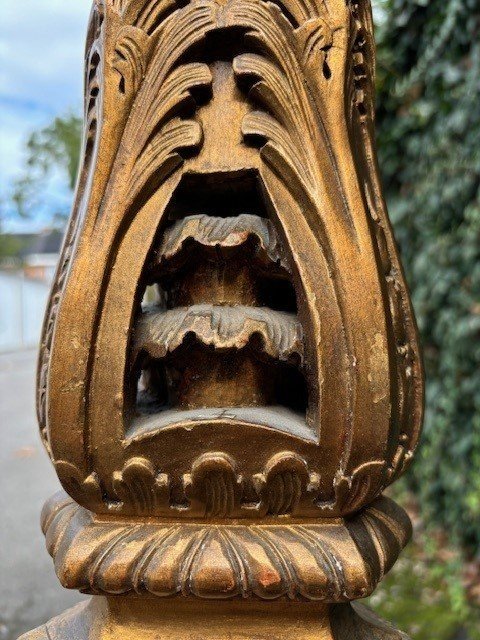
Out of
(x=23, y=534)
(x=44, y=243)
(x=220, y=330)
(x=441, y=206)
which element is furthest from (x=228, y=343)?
(x=44, y=243)

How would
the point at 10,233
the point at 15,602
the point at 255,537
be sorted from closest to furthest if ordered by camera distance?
the point at 255,537 < the point at 15,602 < the point at 10,233

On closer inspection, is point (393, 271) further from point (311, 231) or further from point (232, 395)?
point (232, 395)

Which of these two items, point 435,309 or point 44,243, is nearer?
point 435,309

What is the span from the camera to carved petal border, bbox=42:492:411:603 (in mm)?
586

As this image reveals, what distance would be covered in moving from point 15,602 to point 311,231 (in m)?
1.77

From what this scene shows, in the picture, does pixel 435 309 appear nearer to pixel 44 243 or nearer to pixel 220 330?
pixel 220 330

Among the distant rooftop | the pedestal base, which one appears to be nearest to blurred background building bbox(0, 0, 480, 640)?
the pedestal base

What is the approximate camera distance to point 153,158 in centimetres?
62

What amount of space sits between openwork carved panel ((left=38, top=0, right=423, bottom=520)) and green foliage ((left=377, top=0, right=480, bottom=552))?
1388 mm

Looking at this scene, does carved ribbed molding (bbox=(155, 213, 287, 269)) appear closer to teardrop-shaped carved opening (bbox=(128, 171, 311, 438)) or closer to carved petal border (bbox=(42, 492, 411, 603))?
teardrop-shaped carved opening (bbox=(128, 171, 311, 438))

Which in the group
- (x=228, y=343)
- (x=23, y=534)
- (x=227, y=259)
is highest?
(x=227, y=259)

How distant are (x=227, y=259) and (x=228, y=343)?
4.3 inches

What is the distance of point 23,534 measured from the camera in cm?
241

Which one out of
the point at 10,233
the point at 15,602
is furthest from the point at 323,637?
the point at 10,233
